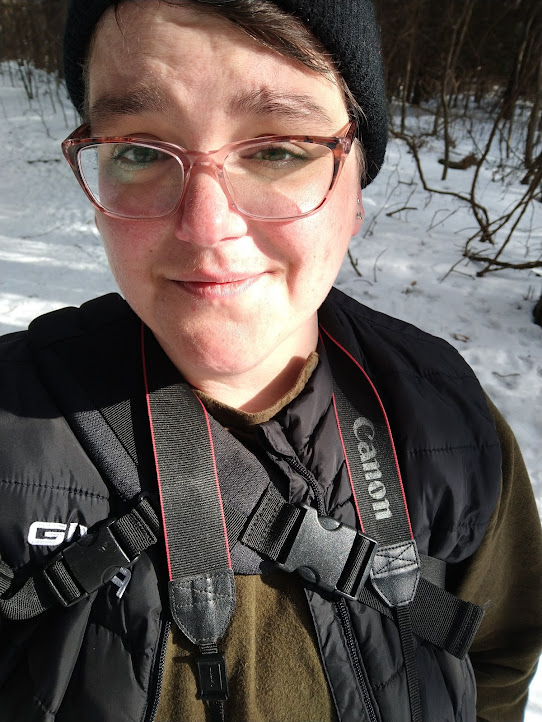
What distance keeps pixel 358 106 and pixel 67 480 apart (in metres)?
1.00

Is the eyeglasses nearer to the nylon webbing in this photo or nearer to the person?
the person

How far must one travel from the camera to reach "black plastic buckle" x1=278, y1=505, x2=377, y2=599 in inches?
42.6

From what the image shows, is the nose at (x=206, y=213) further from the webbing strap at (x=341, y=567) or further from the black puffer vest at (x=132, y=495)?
the webbing strap at (x=341, y=567)

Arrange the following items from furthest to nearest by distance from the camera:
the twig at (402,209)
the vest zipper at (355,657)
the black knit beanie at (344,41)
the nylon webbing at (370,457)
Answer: the twig at (402,209)
the nylon webbing at (370,457)
the vest zipper at (355,657)
the black knit beanie at (344,41)

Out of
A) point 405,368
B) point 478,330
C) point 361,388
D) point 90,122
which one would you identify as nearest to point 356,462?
point 361,388

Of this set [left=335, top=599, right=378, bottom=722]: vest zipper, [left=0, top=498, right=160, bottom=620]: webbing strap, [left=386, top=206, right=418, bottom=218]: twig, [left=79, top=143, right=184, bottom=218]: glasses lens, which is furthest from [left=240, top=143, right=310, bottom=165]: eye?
[left=386, top=206, right=418, bottom=218]: twig

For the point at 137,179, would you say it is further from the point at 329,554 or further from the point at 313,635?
the point at 313,635

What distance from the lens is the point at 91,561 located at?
0.97m

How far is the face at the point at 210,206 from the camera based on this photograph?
0.85 metres

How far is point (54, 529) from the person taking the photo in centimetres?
100

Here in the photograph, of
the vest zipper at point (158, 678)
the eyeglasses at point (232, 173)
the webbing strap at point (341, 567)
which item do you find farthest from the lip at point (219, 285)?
the vest zipper at point (158, 678)

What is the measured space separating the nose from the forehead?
107 mm

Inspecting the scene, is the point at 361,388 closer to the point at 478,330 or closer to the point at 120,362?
the point at 120,362

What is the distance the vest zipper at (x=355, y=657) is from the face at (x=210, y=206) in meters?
0.60
